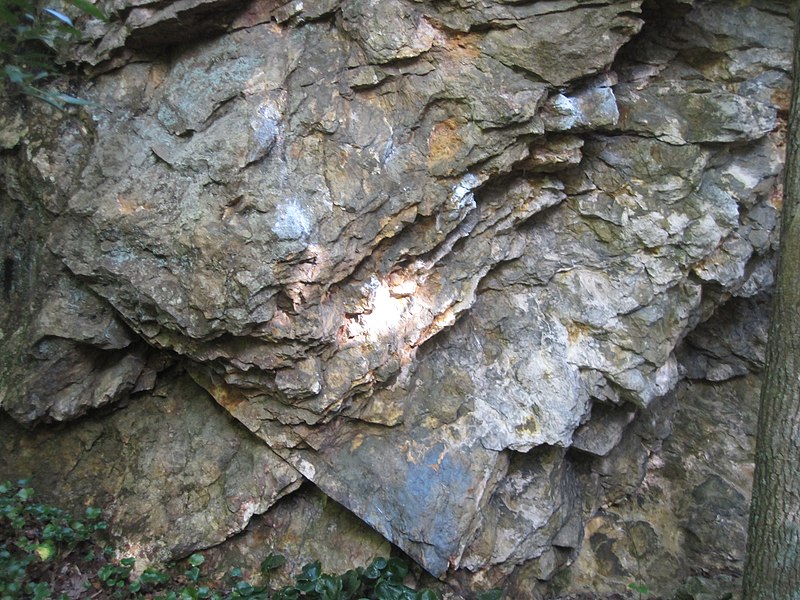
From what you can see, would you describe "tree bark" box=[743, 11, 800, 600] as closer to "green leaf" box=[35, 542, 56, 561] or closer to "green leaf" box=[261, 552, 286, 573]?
"green leaf" box=[261, 552, 286, 573]

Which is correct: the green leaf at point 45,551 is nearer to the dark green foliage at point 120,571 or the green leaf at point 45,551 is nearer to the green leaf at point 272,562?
the dark green foliage at point 120,571

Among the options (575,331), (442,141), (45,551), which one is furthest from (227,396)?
(575,331)

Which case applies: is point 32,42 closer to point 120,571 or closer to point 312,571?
point 120,571

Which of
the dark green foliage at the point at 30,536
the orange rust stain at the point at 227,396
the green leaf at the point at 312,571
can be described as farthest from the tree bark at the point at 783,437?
the dark green foliage at the point at 30,536

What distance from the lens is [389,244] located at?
11.8ft

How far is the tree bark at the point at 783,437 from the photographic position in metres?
2.65

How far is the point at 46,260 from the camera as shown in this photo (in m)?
3.64

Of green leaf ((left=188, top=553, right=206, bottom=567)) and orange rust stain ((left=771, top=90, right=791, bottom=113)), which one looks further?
orange rust stain ((left=771, top=90, right=791, bottom=113))

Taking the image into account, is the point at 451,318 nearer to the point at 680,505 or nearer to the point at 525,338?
the point at 525,338

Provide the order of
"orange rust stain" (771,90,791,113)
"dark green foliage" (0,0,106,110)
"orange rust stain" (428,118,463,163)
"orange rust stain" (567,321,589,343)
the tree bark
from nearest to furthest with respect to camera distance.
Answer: "dark green foliage" (0,0,106,110)
the tree bark
"orange rust stain" (428,118,463,163)
"orange rust stain" (771,90,791,113)
"orange rust stain" (567,321,589,343)

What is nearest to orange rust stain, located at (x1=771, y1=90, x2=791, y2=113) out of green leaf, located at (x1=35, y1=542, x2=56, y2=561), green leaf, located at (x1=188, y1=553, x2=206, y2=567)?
green leaf, located at (x1=188, y1=553, x2=206, y2=567)

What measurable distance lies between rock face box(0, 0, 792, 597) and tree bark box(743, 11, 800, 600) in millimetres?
1302

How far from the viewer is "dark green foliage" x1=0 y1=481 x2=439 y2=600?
3354 millimetres

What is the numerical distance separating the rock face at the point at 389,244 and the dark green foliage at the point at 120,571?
170 mm
